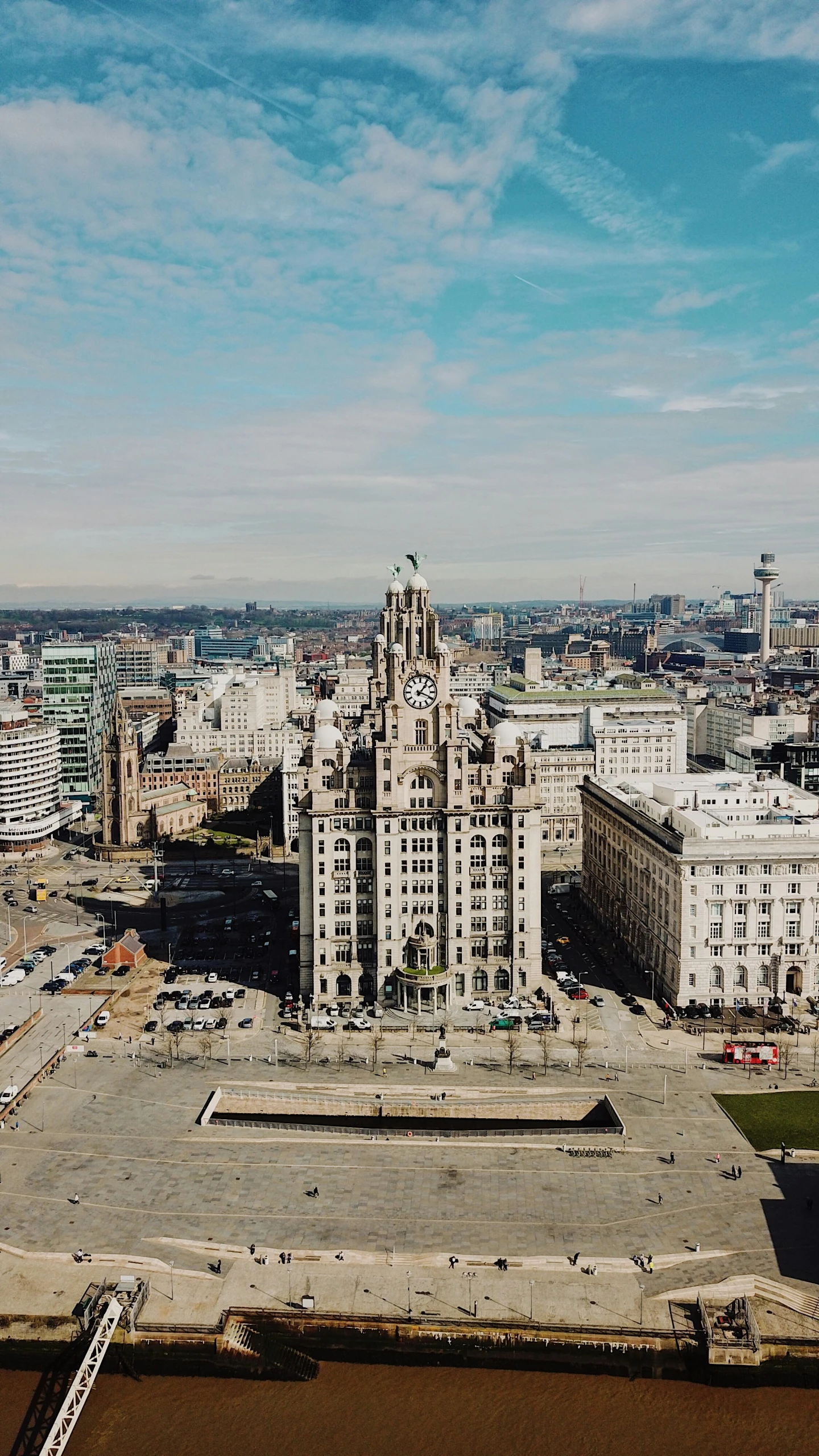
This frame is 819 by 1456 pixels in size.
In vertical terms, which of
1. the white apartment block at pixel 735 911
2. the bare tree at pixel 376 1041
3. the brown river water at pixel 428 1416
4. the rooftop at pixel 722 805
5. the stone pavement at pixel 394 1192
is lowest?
the brown river water at pixel 428 1416

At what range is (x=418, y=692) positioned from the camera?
124 meters

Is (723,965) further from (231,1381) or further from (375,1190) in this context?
(231,1381)

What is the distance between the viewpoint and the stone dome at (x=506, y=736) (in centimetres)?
12362

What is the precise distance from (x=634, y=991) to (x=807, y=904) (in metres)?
23.0

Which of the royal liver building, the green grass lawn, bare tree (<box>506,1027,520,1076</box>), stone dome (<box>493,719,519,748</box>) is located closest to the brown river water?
the green grass lawn

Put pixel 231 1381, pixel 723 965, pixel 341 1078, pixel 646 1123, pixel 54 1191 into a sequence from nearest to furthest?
pixel 231 1381 < pixel 54 1191 < pixel 646 1123 < pixel 341 1078 < pixel 723 965

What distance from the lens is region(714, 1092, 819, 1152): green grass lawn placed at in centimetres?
8994

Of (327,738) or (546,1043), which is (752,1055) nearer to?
(546,1043)

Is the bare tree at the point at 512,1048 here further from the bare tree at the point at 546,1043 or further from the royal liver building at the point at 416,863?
the royal liver building at the point at 416,863

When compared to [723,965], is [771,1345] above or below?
below

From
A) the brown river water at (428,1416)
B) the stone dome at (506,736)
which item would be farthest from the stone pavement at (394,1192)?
the stone dome at (506,736)

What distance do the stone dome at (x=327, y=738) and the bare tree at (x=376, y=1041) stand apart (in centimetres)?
3307

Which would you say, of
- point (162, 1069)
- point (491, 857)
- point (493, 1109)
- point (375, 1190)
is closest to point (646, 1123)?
point (493, 1109)

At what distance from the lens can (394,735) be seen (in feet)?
397
